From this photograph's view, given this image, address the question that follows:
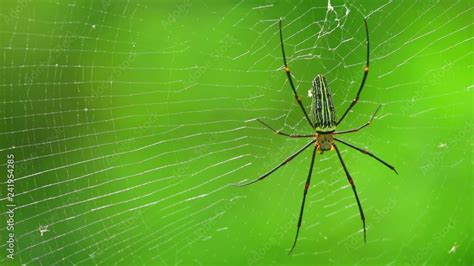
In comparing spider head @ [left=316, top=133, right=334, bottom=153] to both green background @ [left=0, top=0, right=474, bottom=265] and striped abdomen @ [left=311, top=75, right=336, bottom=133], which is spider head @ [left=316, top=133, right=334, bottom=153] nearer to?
striped abdomen @ [left=311, top=75, right=336, bottom=133]

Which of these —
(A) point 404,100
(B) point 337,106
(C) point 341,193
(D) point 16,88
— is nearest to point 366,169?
(C) point 341,193

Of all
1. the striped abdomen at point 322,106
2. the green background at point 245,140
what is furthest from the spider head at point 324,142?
the green background at point 245,140

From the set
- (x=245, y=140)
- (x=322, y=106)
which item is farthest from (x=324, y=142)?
(x=245, y=140)

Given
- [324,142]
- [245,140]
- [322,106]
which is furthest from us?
[245,140]

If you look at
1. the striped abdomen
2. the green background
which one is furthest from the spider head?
the green background

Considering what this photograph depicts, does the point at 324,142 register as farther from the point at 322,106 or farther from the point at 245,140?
the point at 245,140

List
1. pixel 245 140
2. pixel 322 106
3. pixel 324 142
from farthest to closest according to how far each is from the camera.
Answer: pixel 245 140, pixel 324 142, pixel 322 106

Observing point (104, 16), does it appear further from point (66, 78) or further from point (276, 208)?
point (276, 208)
